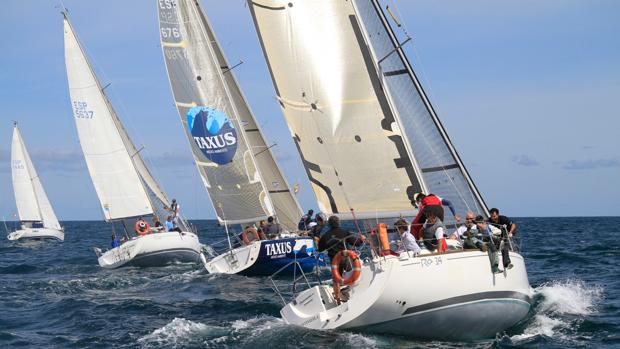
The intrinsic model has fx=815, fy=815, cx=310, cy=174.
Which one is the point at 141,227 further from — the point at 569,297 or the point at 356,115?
the point at 569,297

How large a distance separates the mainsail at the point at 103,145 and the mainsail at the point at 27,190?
29.3 meters

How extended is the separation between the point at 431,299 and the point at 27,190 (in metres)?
56.4

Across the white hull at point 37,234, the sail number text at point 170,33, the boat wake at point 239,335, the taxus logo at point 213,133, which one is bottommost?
the boat wake at point 239,335

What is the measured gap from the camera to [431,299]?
11.6 m

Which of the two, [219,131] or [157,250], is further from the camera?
[157,250]

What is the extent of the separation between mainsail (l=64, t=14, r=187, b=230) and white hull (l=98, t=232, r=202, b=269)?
14.4 ft

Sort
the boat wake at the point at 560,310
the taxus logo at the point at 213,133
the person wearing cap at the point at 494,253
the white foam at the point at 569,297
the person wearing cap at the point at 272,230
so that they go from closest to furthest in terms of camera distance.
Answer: the person wearing cap at the point at 494,253 → the boat wake at the point at 560,310 → the white foam at the point at 569,297 → the person wearing cap at the point at 272,230 → the taxus logo at the point at 213,133

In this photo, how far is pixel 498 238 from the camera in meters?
12.8

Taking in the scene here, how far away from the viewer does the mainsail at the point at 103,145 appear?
107ft

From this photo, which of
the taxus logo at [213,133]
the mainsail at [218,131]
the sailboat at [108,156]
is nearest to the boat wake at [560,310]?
the mainsail at [218,131]

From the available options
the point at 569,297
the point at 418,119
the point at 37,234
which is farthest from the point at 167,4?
the point at 37,234

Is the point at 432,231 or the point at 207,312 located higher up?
the point at 432,231

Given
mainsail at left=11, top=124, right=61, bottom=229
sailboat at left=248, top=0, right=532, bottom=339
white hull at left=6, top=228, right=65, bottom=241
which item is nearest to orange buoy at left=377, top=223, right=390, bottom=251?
sailboat at left=248, top=0, right=532, bottom=339

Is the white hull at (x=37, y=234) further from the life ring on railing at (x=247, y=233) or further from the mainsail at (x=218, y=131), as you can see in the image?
the life ring on railing at (x=247, y=233)
